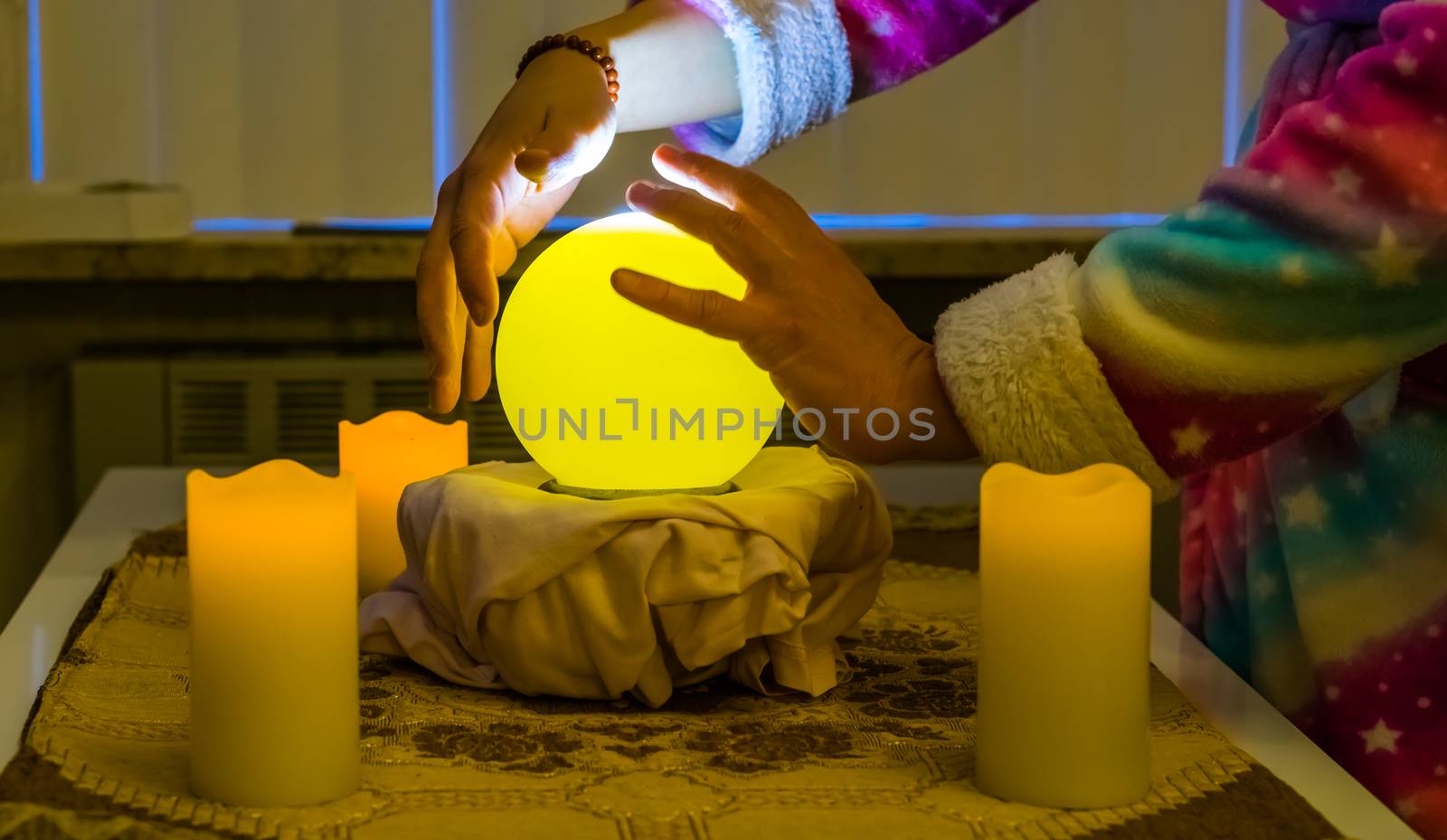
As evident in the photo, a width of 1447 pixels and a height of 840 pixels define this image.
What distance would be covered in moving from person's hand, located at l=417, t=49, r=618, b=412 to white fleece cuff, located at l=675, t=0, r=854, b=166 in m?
0.11

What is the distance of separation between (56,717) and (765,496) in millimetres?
401

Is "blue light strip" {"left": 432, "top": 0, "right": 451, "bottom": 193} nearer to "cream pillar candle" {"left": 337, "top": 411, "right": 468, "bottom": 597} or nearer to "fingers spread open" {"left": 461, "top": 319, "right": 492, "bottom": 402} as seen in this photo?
"cream pillar candle" {"left": 337, "top": 411, "right": 468, "bottom": 597}

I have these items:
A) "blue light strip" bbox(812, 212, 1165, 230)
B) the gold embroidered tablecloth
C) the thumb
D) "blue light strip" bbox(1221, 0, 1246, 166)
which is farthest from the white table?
"blue light strip" bbox(1221, 0, 1246, 166)

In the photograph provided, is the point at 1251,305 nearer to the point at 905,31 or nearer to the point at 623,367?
the point at 623,367

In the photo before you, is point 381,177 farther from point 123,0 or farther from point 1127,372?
point 1127,372

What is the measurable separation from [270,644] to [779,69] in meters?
0.54

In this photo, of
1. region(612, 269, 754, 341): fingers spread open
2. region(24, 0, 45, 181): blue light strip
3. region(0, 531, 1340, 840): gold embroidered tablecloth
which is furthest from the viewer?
region(24, 0, 45, 181): blue light strip

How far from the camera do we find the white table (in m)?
0.78

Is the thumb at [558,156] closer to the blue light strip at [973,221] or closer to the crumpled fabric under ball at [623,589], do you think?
the crumpled fabric under ball at [623,589]

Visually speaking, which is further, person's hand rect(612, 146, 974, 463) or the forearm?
the forearm

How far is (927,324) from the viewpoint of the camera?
211cm

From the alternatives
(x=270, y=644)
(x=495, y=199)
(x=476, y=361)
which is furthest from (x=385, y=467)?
(x=270, y=644)

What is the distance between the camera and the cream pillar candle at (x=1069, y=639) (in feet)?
2.47

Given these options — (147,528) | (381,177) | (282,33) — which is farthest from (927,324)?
(147,528)
